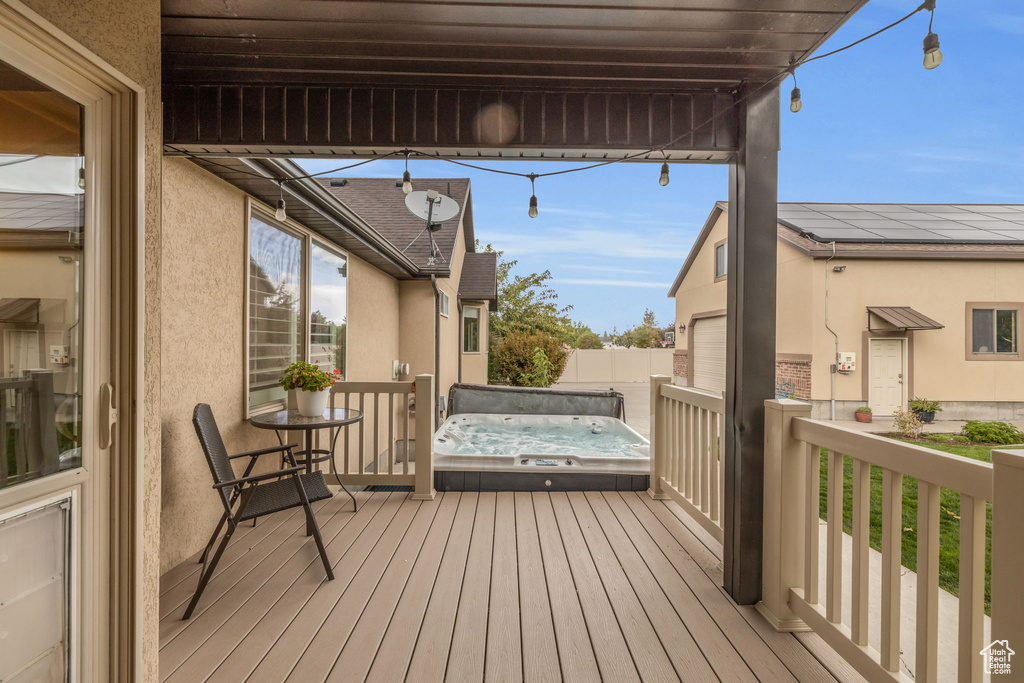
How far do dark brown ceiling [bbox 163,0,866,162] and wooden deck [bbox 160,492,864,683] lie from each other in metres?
2.13

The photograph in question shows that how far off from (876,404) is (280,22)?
36.7 feet

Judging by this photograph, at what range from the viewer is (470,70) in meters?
2.14

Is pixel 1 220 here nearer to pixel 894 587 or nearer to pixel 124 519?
pixel 124 519

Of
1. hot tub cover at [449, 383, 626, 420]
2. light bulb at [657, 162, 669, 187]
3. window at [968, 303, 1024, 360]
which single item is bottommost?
hot tub cover at [449, 383, 626, 420]

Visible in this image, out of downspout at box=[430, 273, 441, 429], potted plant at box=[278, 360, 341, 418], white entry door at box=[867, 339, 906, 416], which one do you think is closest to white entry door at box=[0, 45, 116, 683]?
potted plant at box=[278, 360, 341, 418]

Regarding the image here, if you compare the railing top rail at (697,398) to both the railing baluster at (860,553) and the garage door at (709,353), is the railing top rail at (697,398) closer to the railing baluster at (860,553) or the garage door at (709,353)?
the railing baluster at (860,553)

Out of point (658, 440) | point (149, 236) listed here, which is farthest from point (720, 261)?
point (149, 236)

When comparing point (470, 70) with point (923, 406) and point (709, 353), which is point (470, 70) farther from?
point (709, 353)

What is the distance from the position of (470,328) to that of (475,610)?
9174 millimetres

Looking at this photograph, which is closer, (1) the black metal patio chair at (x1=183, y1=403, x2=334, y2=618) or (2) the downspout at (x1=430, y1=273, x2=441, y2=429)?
(1) the black metal patio chair at (x1=183, y1=403, x2=334, y2=618)

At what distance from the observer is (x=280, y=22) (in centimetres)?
184

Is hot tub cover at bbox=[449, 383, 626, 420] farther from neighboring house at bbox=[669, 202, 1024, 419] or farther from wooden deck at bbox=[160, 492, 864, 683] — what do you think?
neighboring house at bbox=[669, 202, 1024, 419]

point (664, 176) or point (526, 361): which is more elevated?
point (664, 176)

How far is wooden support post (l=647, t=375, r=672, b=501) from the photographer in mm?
3641
